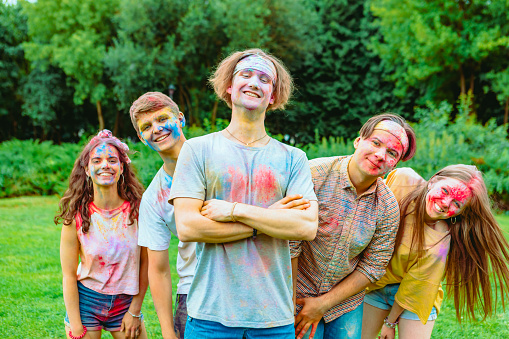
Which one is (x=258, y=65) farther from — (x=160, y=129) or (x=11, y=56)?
(x=11, y=56)

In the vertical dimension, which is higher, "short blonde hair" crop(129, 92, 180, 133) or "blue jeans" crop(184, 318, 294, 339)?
"short blonde hair" crop(129, 92, 180, 133)

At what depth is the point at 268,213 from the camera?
2.19 m

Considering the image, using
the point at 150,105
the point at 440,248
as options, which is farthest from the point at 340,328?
the point at 150,105

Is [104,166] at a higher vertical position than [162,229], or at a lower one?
higher

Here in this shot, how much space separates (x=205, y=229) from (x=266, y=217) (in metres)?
0.32

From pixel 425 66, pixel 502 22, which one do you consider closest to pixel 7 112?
pixel 425 66

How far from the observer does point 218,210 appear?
2.19 m

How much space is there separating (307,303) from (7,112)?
28.1 meters

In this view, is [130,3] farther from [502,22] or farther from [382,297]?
[382,297]

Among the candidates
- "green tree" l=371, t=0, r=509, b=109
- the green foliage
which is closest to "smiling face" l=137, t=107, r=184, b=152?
the green foliage

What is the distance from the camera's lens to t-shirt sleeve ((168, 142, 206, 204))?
2.25 m

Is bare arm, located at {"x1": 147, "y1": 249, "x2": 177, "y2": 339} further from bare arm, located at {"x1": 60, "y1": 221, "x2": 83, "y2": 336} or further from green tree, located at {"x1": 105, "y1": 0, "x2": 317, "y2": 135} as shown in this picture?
green tree, located at {"x1": 105, "y1": 0, "x2": 317, "y2": 135}

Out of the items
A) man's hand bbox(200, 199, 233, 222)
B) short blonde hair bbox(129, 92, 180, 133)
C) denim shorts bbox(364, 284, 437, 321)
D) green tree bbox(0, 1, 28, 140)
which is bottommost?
denim shorts bbox(364, 284, 437, 321)

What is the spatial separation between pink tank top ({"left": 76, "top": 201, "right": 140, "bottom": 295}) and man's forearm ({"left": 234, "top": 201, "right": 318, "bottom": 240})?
130 cm
